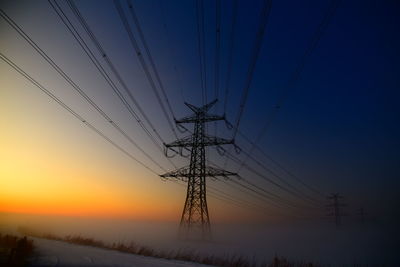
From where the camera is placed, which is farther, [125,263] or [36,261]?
[125,263]

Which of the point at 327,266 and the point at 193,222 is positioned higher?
the point at 193,222

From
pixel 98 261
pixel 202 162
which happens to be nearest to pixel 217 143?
pixel 202 162

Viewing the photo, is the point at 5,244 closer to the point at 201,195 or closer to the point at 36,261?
the point at 36,261

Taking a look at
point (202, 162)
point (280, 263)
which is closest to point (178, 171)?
point (202, 162)

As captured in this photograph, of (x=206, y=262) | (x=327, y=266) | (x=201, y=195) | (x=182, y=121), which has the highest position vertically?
(x=182, y=121)

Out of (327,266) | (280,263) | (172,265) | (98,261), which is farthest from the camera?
(327,266)

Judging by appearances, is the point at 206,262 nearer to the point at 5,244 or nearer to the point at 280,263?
the point at 280,263

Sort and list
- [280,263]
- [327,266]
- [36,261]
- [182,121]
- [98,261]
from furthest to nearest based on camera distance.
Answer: [182,121]
[327,266]
[280,263]
[98,261]
[36,261]

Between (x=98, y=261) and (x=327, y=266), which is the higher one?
(x=98, y=261)

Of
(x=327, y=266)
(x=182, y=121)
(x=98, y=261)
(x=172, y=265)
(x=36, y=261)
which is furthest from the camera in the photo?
(x=182, y=121)
